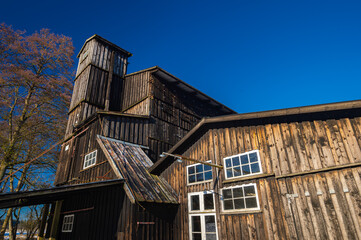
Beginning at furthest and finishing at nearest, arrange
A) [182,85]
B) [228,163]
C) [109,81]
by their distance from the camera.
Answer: [109,81] < [182,85] < [228,163]

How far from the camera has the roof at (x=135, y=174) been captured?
9.35m

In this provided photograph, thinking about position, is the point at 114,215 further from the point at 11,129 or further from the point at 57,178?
the point at 11,129

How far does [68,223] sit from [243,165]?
37.7 feet

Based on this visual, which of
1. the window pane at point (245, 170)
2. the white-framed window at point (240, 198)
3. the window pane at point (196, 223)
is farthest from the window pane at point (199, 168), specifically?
the window pane at point (245, 170)

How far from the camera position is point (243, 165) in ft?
28.9

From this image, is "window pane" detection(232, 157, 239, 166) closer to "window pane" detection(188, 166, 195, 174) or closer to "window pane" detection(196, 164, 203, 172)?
"window pane" detection(196, 164, 203, 172)

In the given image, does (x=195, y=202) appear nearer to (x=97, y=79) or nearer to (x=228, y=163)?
(x=228, y=163)

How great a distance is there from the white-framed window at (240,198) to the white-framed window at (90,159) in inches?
345

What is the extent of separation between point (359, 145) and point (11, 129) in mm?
26470

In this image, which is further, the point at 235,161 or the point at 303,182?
the point at 235,161

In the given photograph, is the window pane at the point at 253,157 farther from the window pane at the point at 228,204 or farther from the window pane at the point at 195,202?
the window pane at the point at 195,202

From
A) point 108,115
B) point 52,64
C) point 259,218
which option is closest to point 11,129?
point 52,64

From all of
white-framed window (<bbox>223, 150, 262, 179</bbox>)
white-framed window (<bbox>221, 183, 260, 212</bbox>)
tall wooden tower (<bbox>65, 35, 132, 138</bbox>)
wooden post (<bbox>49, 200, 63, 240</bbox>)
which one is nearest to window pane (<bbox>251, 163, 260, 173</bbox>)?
white-framed window (<bbox>223, 150, 262, 179</bbox>)

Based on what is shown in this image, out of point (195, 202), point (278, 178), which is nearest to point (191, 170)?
point (195, 202)
